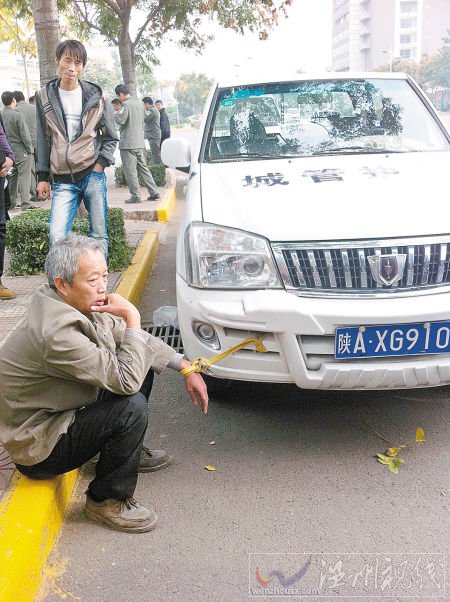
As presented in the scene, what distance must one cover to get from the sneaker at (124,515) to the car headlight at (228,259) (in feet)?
3.20

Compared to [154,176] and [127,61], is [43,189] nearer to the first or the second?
[154,176]

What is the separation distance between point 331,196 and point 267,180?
1.36 feet

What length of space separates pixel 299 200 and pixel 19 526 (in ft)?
5.82

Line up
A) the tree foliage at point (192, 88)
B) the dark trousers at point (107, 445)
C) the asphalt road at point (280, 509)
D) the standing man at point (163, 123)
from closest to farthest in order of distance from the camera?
1. the asphalt road at point (280, 509)
2. the dark trousers at point (107, 445)
3. the standing man at point (163, 123)
4. the tree foliage at point (192, 88)

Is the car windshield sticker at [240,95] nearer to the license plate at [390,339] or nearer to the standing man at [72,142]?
A: the standing man at [72,142]

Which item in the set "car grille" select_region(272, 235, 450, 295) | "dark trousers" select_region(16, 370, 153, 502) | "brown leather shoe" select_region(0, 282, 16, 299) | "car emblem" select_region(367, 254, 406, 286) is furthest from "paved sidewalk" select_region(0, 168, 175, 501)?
"car emblem" select_region(367, 254, 406, 286)

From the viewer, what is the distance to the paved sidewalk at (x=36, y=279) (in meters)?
2.85

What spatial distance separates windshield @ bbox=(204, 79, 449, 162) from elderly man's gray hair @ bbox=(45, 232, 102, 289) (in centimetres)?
166

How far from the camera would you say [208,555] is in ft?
7.66

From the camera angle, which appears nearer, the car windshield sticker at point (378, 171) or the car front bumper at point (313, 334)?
the car front bumper at point (313, 334)

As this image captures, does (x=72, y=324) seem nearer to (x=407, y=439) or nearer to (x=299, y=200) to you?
(x=299, y=200)

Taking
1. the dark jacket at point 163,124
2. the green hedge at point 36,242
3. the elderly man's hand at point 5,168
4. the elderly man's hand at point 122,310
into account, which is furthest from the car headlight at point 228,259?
the dark jacket at point 163,124

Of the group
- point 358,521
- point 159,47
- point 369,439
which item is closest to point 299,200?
point 369,439

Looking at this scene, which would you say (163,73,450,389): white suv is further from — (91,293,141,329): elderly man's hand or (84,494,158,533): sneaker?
(84,494,158,533): sneaker
